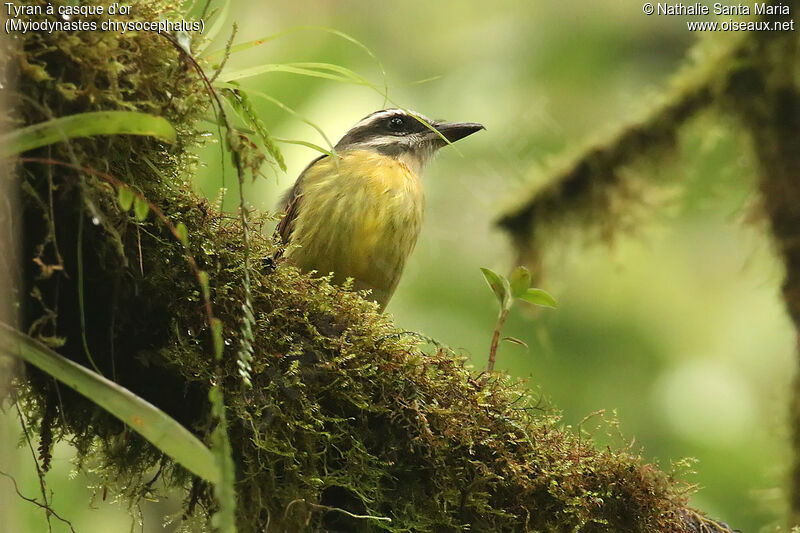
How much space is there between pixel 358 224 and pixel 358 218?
3cm

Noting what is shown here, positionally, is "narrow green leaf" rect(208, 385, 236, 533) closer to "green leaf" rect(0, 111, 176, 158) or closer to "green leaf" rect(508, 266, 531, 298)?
"green leaf" rect(0, 111, 176, 158)

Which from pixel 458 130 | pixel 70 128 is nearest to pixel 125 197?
pixel 70 128

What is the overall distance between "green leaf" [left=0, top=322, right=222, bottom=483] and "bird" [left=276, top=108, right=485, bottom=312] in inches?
60.6

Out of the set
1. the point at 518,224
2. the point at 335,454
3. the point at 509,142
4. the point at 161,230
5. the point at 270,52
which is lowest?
the point at 335,454

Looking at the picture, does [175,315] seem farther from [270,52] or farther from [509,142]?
[509,142]

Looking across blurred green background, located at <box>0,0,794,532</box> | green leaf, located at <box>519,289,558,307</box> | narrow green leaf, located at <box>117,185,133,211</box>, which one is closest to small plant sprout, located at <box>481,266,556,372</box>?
green leaf, located at <box>519,289,558,307</box>

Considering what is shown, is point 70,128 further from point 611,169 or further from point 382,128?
point 611,169

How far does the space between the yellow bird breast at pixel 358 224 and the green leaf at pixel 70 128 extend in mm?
1668

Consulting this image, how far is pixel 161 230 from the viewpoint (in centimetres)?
212

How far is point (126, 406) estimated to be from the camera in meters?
1.74

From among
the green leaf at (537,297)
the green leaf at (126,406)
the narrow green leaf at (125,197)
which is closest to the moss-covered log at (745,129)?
the green leaf at (537,297)

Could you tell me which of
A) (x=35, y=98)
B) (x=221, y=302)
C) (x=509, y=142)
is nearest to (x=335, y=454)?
(x=221, y=302)

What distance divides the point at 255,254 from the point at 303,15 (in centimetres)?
477

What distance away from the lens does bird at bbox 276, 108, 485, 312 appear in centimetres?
347
